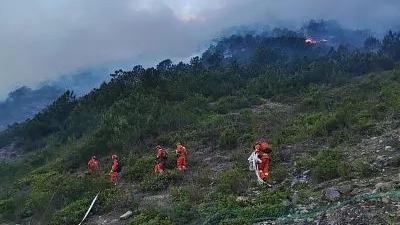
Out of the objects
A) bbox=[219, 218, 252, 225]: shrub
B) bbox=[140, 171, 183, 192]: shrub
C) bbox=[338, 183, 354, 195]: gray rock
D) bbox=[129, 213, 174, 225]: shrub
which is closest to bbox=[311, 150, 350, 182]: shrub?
bbox=[338, 183, 354, 195]: gray rock

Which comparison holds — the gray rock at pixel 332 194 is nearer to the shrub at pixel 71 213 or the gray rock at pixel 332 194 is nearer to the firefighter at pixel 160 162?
the shrub at pixel 71 213

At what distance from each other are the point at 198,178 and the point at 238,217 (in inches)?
156

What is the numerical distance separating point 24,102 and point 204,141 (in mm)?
107501

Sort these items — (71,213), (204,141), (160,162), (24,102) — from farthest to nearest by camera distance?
(24,102) < (204,141) < (160,162) < (71,213)

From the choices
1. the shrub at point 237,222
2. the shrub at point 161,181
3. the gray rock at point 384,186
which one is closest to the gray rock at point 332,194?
the gray rock at point 384,186

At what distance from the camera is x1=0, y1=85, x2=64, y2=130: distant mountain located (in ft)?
350

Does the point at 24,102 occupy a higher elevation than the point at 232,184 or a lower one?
higher

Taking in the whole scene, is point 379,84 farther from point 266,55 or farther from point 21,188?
point 266,55

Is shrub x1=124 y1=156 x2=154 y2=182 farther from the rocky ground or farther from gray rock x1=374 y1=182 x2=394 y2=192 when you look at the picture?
gray rock x1=374 y1=182 x2=394 y2=192

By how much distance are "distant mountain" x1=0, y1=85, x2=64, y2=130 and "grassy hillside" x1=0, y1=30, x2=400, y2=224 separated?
76042 millimetres

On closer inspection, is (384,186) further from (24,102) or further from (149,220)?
(24,102)

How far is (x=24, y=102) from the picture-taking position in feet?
391

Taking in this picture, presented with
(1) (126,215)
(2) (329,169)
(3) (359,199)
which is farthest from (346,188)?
(1) (126,215)

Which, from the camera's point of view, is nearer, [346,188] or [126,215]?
[346,188]
